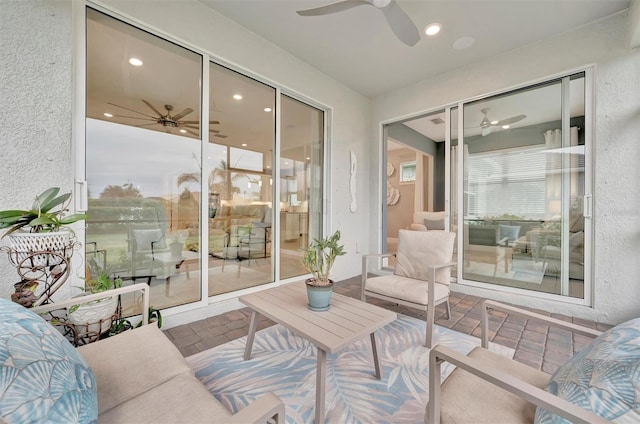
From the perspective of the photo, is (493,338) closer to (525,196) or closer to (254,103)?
(525,196)

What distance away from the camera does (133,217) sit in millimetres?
2885

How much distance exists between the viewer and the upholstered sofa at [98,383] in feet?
2.04

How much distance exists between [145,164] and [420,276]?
3.28 meters

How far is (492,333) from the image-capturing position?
92.1 inches

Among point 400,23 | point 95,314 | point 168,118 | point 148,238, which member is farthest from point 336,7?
point 148,238

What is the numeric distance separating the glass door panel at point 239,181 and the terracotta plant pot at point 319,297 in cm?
158

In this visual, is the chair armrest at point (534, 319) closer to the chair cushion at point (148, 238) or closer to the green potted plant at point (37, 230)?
the green potted plant at point (37, 230)

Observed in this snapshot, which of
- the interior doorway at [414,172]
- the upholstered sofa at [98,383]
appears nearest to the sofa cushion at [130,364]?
the upholstered sofa at [98,383]

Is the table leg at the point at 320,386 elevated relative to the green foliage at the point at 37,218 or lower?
lower

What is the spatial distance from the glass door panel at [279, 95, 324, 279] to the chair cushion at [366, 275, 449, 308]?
51.8 inches

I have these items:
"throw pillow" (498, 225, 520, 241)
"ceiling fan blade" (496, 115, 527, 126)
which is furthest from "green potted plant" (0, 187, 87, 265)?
"ceiling fan blade" (496, 115, 527, 126)

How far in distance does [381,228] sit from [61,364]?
400cm

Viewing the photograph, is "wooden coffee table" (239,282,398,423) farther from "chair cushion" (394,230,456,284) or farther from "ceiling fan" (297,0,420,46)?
"ceiling fan" (297,0,420,46)

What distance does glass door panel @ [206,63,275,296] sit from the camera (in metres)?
3.04
